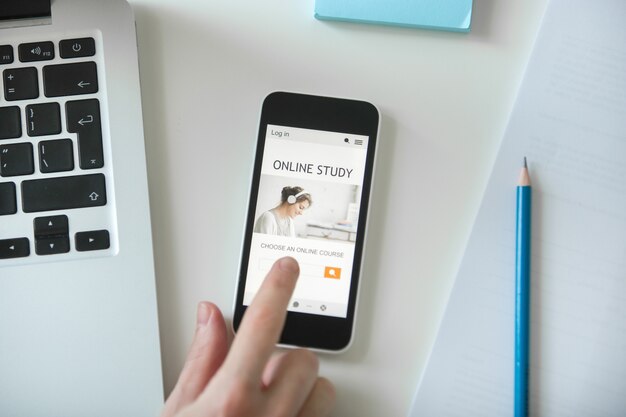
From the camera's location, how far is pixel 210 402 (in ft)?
1.04

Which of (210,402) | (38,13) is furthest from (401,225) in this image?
(38,13)

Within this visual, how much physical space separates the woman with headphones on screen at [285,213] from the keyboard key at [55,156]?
0.15 m

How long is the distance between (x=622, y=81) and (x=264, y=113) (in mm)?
293

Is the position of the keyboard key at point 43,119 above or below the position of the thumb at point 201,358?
above

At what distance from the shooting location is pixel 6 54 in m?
0.41

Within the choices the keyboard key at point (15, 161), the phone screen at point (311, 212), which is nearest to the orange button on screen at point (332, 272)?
the phone screen at point (311, 212)

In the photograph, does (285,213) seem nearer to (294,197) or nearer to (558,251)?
(294,197)

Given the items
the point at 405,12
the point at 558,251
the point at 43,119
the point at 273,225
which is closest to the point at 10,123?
the point at 43,119

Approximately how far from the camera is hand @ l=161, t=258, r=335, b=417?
0.32 meters

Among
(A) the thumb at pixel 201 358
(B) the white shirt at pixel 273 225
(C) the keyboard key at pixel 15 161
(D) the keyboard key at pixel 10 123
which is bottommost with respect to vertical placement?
(A) the thumb at pixel 201 358

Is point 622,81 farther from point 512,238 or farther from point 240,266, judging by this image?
point 240,266

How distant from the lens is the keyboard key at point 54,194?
15.9 inches

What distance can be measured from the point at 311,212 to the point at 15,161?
225mm

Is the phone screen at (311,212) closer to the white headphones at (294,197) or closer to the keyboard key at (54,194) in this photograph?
the white headphones at (294,197)
